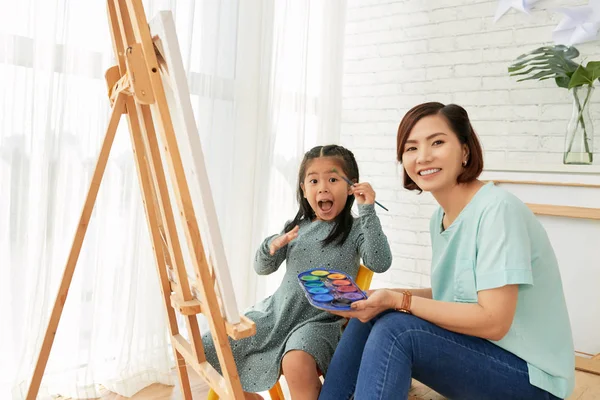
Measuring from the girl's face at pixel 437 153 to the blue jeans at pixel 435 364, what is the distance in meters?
0.35

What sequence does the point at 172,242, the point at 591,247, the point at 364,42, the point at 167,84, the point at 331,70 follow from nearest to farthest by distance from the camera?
the point at 167,84 → the point at 172,242 → the point at 591,247 → the point at 331,70 → the point at 364,42

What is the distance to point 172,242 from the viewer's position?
1422 millimetres

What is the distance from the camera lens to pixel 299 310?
67.3 inches

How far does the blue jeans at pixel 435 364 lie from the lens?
114cm

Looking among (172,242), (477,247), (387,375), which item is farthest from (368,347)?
(172,242)

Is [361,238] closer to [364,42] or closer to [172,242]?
[172,242]

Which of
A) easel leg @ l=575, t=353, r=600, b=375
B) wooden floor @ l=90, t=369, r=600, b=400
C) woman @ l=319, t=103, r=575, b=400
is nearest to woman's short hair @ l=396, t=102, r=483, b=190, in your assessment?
woman @ l=319, t=103, r=575, b=400

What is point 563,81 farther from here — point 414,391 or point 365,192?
point 414,391

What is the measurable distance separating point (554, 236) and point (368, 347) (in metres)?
1.30

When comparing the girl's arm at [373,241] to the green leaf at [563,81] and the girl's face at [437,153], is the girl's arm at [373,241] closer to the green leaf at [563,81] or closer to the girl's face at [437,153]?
the girl's face at [437,153]

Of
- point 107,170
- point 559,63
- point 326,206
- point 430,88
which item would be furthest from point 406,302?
point 430,88

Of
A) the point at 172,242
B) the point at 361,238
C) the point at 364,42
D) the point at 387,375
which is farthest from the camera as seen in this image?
the point at 364,42

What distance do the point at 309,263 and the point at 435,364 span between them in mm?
677

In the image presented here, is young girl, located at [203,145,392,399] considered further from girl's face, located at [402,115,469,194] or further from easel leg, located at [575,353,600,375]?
easel leg, located at [575,353,600,375]
